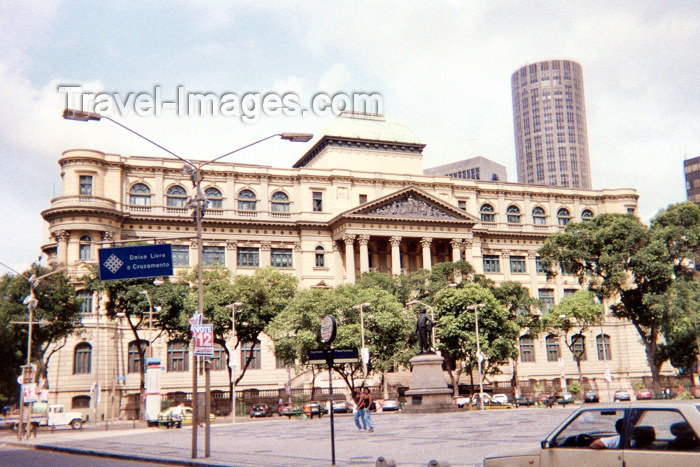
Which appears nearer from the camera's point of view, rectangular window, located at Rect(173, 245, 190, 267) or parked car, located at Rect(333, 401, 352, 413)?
parked car, located at Rect(333, 401, 352, 413)

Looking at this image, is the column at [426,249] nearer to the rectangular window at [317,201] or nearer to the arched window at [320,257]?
the arched window at [320,257]

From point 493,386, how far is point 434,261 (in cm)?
1634

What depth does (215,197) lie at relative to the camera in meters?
73.8

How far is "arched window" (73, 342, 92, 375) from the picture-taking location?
6498cm

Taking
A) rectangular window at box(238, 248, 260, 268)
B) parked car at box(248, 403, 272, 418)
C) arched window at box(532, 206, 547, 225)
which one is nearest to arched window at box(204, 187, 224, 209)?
rectangular window at box(238, 248, 260, 268)

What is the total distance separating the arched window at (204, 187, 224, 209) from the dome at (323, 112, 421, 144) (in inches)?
610

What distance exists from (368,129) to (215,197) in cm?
2182

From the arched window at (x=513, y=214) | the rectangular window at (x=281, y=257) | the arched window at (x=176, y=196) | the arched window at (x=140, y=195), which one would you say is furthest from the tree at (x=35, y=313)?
the arched window at (x=513, y=214)

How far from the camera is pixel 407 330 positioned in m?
56.8

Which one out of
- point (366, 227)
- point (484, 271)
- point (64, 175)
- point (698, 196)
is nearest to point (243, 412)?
point (366, 227)

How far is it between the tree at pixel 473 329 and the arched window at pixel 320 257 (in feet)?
60.7

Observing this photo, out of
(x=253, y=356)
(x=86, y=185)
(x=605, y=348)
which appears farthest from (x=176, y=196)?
(x=605, y=348)

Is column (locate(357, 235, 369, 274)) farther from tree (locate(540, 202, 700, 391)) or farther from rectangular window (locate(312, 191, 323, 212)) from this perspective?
tree (locate(540, 202, 700, 391))

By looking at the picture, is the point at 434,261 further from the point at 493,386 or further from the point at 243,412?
the point at 243,412
